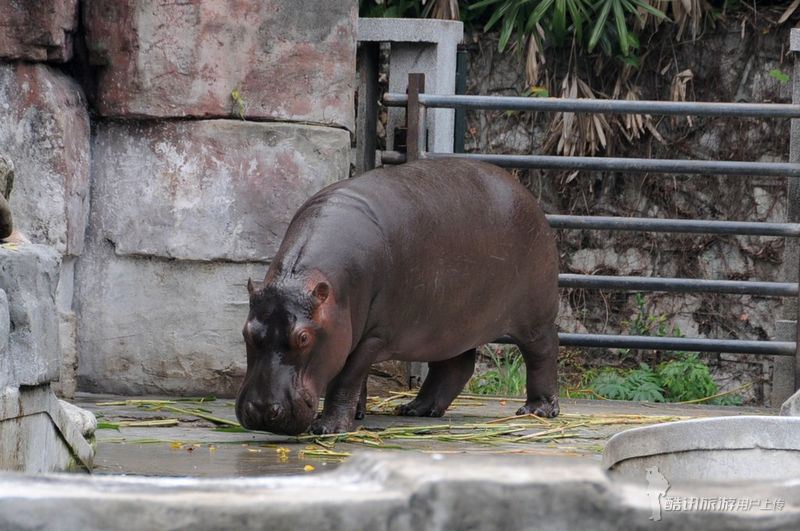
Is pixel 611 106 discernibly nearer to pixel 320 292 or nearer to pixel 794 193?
pixel 794 193

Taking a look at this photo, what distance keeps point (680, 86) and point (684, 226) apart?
2765mm

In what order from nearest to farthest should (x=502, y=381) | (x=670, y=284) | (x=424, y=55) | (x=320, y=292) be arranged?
(x=320, y=292), (x=670, y=284), (x=424, y=55), (x=502, y=381)

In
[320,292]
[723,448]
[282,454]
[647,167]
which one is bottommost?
[282,454]

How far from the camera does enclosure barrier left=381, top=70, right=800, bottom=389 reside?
6191 millimetres

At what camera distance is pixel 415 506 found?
151 cm

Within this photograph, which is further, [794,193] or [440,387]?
[794,193]

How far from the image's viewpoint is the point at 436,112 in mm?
6652

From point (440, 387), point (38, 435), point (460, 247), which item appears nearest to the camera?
point (38, 435)

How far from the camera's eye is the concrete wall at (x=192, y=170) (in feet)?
19.4

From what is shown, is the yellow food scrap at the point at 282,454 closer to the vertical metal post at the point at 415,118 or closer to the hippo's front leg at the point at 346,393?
the hippo's front leg at the point at 346,393

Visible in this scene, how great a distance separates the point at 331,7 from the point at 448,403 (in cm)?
193

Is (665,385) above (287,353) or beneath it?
beneath

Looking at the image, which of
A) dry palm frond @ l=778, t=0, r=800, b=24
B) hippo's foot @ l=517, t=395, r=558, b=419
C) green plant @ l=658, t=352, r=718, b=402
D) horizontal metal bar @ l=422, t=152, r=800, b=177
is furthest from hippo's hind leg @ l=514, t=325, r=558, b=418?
dry palm frond @ l=778, t=0, r=800, b=24

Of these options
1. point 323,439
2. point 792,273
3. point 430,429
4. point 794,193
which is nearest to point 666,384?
point 792,273
